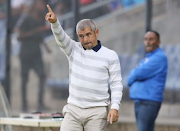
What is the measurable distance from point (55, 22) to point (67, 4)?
158 inches

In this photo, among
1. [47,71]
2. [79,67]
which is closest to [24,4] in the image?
[47,71]

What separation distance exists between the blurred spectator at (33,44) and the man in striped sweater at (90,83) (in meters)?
3.97

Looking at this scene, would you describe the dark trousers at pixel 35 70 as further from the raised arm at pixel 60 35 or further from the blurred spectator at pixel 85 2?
the raised arm at pixel 60 35

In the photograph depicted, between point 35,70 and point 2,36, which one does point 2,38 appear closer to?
point 2,36

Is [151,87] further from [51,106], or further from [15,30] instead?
[15,30]

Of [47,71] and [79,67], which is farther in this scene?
[47,71]

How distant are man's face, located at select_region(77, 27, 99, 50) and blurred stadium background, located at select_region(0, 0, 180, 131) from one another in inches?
124

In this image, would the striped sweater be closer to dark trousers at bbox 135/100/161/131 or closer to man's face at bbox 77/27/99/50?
man's face at bbox 77/27/99/50

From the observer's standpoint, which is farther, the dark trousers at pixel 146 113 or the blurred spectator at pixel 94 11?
the blurred spectator at pixel 94 11

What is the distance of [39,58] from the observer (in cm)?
804

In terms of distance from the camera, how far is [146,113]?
216 inches

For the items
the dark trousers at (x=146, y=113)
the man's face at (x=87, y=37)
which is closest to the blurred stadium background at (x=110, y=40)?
the dark trousers at (x=146, y=113)

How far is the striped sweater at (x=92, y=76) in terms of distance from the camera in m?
3.97

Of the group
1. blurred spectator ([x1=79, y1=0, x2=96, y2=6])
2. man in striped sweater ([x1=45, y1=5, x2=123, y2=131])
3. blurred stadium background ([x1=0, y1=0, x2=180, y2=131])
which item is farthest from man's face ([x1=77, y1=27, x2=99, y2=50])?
blurred spectator ([x1=79, y1=0, x2=96, y2=6])
